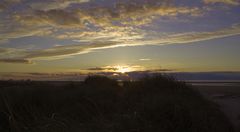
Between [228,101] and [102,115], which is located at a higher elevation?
[102,115]

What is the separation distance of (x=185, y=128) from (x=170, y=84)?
24.4 feet

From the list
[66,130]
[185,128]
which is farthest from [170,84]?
[66,130]

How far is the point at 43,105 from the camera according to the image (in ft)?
38.0

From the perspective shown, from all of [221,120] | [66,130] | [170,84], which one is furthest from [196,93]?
[66,130]

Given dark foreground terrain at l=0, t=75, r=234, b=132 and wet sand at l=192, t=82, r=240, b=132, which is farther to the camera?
wet sand at l=192, t=82, r=240, b=132

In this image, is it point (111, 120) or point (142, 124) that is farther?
point (111, 120)

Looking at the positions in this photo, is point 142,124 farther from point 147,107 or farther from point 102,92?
point 102,92

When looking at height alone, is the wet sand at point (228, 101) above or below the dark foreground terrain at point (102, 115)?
below

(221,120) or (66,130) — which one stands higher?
(66,130)

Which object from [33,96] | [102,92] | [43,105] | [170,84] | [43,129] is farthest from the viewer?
[170,84]

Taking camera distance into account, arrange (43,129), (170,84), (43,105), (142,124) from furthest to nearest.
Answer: (170,84)
(43,105)
(142,124)
(43,129)

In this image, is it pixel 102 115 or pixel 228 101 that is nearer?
pixel 102 115

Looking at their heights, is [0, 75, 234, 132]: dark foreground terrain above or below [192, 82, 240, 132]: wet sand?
above

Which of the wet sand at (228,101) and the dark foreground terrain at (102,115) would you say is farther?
the wet sand at (228,101)
